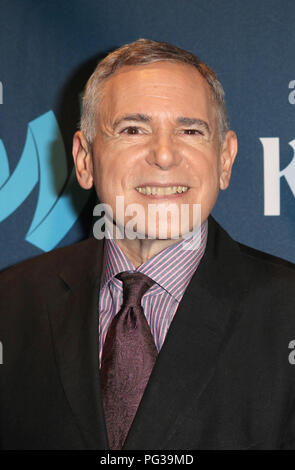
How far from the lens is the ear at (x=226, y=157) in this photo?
66.4 inches

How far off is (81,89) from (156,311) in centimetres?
96

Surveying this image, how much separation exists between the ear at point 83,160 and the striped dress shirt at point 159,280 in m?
0.22

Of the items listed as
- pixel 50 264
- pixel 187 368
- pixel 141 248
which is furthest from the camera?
pixel 50 264

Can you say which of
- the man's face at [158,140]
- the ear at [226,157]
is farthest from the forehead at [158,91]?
the ear at [226,157]

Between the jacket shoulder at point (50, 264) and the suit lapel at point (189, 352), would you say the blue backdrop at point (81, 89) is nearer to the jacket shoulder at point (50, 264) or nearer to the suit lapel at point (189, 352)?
the jacket shoulder at point (50, 264)

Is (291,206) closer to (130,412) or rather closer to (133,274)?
(133,274)

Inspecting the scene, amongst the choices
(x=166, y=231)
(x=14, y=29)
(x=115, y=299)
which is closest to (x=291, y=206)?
(x=166, y=231)

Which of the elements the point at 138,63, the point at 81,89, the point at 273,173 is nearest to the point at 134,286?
the point at 138,63

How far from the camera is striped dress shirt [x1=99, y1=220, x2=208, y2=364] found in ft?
4.97

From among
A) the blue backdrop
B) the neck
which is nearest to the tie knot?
the neck

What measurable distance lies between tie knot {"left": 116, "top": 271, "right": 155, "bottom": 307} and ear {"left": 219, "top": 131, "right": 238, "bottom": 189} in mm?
388

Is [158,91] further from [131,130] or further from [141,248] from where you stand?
[141,248]

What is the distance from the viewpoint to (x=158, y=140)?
1.50 m

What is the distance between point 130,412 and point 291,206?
0.96m
